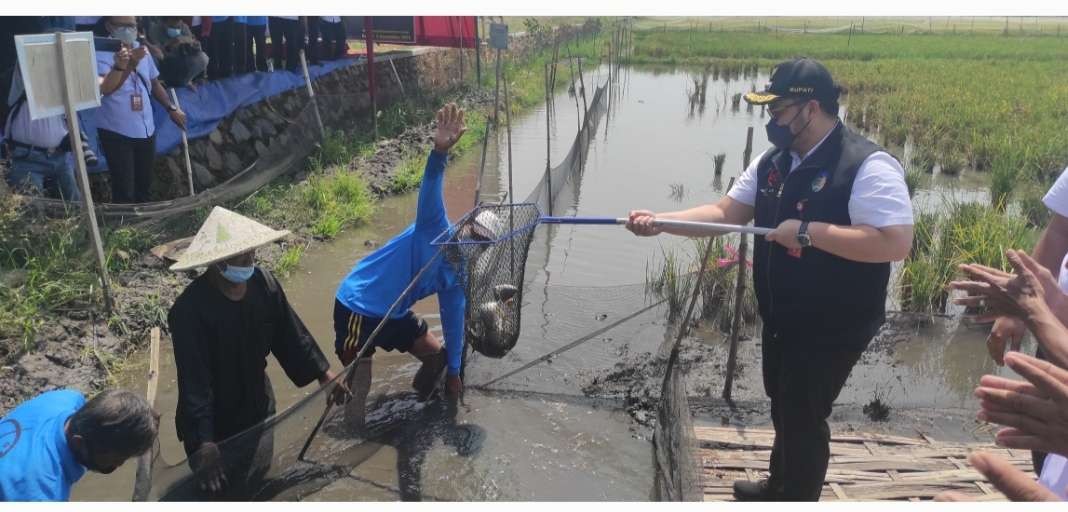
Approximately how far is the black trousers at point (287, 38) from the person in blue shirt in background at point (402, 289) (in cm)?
649

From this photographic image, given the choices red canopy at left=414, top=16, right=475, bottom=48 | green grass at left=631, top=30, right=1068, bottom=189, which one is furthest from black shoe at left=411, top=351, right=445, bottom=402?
red canopy at left=414, top=16, right=475, bottom=48

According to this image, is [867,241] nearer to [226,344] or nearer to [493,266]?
[493,266]

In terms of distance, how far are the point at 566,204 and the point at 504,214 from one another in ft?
16.5

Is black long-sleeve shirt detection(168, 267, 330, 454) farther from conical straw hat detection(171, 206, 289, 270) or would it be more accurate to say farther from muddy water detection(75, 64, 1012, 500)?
muddy water detection(75, 64, 1012, 500)

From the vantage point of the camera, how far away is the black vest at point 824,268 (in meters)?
2.52

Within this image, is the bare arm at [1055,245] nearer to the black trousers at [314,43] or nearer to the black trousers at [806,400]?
the black trousers at [806,400]

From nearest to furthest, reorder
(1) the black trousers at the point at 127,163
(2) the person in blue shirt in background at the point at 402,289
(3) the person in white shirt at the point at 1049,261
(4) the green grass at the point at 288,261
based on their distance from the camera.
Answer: (3) the person in white shirt at the point at 1049,261
(2) the person in blue shirt in background at the point at 402,289
(1) the black trousers at the point at 127,163
(4) the green grass at the point at 288,261

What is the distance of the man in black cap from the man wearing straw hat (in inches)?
58.3

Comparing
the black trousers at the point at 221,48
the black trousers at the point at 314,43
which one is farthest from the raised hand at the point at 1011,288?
the black trousers at the point at 314,43

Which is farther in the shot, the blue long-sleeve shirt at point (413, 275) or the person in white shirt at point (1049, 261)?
the blue long-sleeve shirt at point (413, 275)

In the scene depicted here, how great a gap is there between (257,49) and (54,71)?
208 inches

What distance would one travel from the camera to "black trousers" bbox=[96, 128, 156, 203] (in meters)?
5.57

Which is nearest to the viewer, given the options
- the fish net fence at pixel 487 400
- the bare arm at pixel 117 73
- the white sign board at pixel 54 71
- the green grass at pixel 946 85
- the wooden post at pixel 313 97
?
the fish net fence at pixel 487 400

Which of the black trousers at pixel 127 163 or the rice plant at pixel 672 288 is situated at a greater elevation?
the black trousers at pixel 127 163
